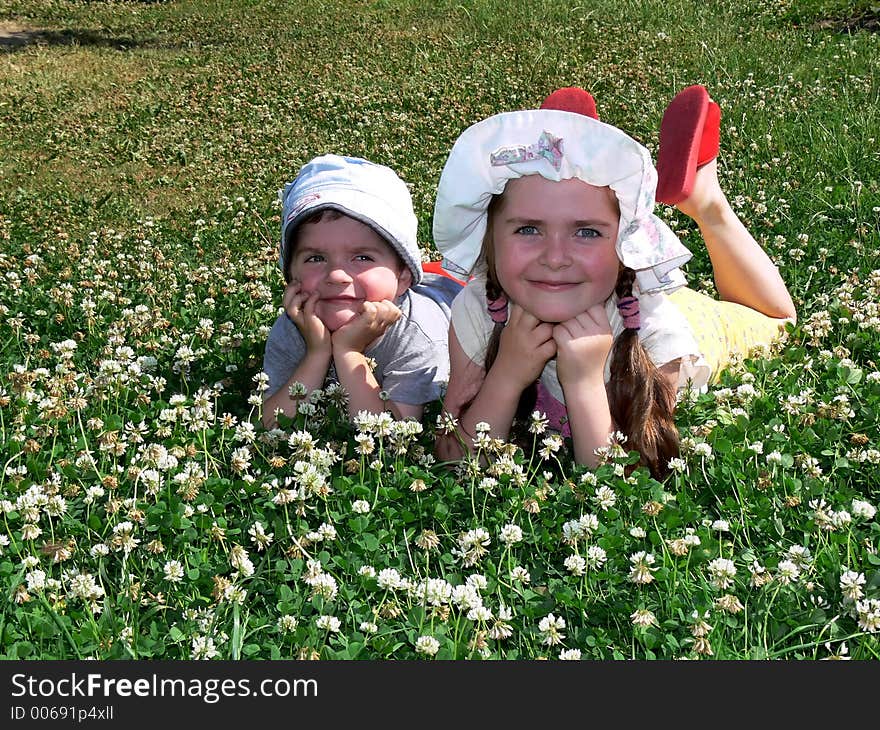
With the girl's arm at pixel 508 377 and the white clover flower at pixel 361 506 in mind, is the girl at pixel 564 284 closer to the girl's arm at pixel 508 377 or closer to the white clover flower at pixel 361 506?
the girl's arm at pixel 508 377

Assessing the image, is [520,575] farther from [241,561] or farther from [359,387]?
[359,387]

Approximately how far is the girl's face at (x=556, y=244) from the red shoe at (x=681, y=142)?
4.15 ft

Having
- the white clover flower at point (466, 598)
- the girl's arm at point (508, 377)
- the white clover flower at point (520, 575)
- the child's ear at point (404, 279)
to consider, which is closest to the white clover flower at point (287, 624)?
the white clover flower at point (466, 598)

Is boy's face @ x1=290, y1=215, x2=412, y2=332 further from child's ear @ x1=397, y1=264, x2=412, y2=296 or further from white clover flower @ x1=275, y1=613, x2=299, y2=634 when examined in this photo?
white clover flower @ x1=275, y1=613, x2=299, y2=634

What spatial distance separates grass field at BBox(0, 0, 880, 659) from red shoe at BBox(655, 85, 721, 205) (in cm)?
100

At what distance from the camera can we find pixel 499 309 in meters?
4.75

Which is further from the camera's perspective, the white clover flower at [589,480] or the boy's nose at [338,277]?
the boy's nose at [338,277]

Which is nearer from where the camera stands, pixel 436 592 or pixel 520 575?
pixel 436 592

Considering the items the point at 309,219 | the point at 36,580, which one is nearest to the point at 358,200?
the point at 309,219

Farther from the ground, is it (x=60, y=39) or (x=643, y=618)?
(x=60, y=39)

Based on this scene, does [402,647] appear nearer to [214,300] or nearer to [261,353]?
[261,353]

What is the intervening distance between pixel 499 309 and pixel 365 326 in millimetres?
678

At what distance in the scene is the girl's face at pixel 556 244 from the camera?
14.2ft

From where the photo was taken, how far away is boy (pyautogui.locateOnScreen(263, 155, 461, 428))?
5.08m
